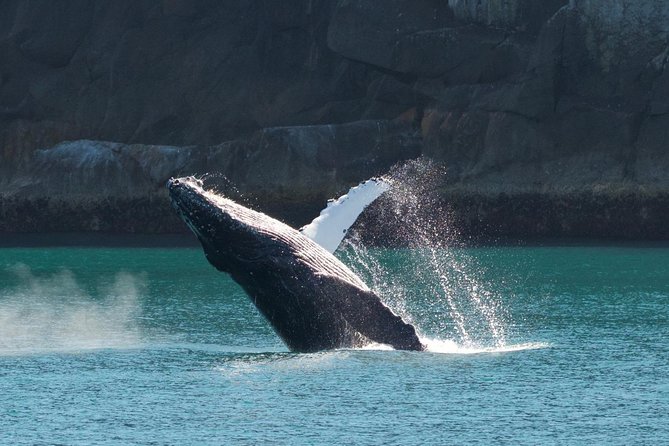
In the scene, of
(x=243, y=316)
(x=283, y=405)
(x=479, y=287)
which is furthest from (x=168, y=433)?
(x=479, y=287)

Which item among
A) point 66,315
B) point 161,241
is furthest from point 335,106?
→ point 66,315

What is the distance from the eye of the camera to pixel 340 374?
2331cm

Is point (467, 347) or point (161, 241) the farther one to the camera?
point (161, 241)

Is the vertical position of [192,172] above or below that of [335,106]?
below

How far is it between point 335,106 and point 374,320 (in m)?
51.9

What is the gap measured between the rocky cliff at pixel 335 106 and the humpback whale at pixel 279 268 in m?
40.8

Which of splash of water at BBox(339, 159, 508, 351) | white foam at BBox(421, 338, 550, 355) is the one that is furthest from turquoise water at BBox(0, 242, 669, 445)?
splash of water at BBox(339, 159, 508, 351)

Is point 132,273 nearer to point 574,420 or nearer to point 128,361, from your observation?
point 128,361

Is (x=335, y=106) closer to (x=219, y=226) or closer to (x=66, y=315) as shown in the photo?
(x=66, y=315)

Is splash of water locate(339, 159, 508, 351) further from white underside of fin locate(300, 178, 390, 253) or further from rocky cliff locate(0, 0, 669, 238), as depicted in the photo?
rocky cliff locate(0, 0, 669, 238)

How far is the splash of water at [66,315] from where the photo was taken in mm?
28734

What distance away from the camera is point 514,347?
2719cm

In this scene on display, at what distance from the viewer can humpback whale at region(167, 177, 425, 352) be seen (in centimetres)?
2278

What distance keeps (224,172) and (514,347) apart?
145ft
